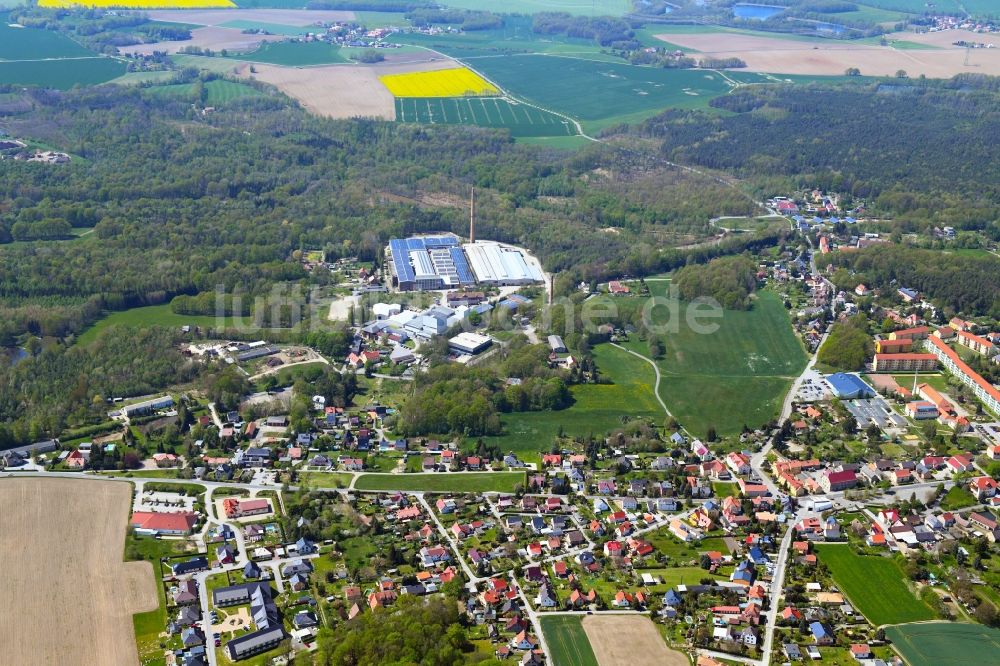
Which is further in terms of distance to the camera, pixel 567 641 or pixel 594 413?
pixel 594 413

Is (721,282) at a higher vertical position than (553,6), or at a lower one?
lower

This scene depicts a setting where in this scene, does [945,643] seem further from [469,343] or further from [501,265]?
[501,265]

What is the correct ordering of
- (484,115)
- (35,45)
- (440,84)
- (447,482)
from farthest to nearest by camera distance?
(35,45) < (440,84) < (484,115) < (447,482)

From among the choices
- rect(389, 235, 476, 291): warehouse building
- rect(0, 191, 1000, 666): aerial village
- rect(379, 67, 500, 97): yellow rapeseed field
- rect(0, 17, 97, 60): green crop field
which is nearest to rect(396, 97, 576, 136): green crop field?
rect(379, 67, 500, 97): yellow rapeseed field

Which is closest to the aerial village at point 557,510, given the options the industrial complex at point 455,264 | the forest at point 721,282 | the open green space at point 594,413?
the open green space at point 594,413

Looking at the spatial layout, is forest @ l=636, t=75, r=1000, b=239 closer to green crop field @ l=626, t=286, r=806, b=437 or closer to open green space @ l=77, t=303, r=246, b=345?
green crop field @ l=626, t=286, r=806, b=437

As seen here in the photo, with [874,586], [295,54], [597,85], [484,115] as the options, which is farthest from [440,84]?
[874,586]

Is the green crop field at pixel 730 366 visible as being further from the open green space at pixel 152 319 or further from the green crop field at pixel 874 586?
the open green space at pixel 152 319
